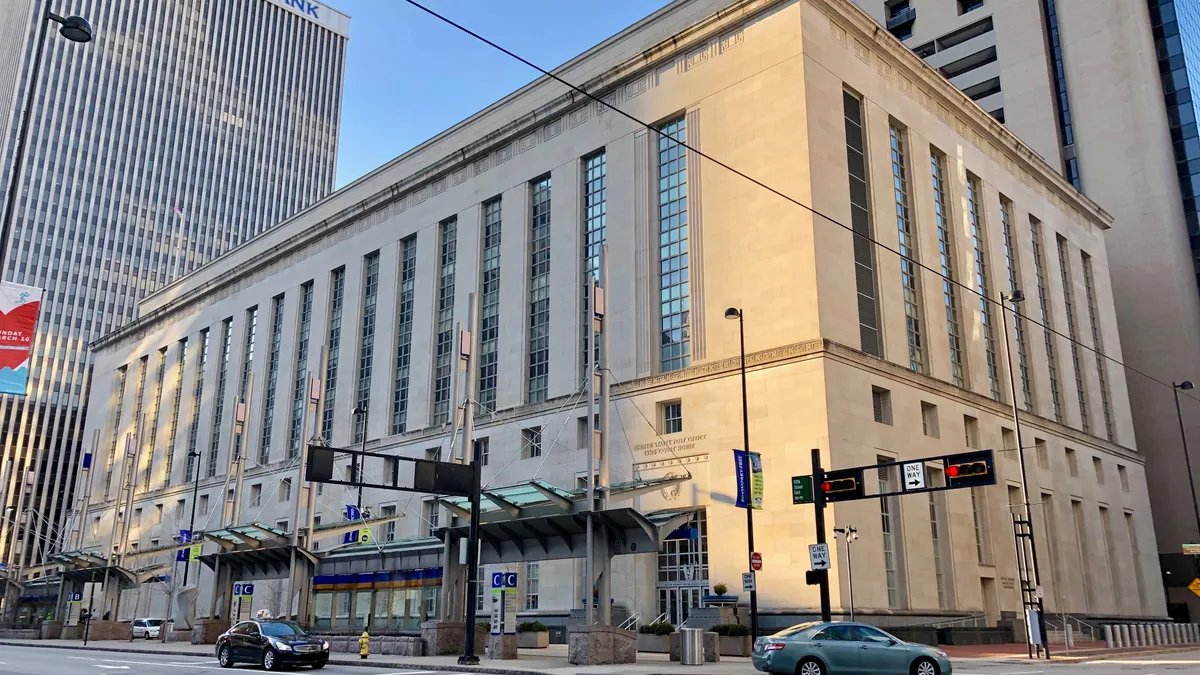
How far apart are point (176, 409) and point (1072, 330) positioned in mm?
71299

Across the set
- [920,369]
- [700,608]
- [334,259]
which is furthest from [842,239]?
[334,259]

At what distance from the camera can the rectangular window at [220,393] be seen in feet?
245

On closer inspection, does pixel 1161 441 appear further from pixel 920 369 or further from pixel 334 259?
pixel 334 259

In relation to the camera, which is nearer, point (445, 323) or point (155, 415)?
point (445, 323)

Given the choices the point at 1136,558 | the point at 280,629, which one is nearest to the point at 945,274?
the point at 1136,558

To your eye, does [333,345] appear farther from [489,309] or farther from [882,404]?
[882,404]

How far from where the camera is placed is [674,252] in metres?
45.5

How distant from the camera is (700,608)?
3838 centimetres

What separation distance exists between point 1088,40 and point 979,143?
2673cm

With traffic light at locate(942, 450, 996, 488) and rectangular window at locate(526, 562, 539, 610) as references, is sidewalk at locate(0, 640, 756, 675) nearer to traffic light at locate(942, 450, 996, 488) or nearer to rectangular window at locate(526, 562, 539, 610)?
traffic light at locate(942, 450, 996, 488)

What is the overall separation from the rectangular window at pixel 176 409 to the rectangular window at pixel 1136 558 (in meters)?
72.2

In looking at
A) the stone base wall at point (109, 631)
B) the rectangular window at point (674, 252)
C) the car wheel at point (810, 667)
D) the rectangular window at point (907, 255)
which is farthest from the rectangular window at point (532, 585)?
the car wheel at point (810, 667)

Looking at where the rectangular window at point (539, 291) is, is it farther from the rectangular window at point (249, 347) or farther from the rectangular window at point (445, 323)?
the rectangular window at point (249, 347)

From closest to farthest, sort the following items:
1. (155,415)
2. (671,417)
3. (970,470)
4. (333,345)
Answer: (970,470) < (671,417) < (333,345) < (155,415)
